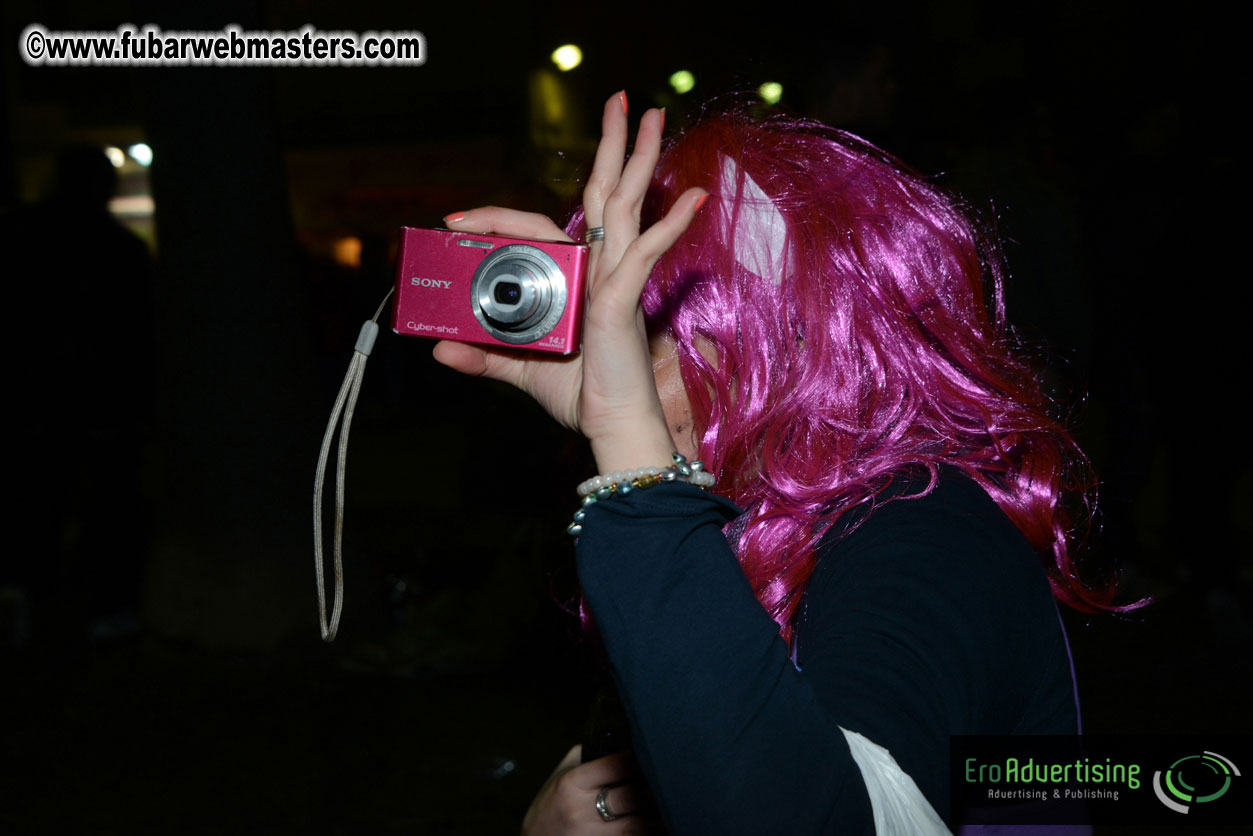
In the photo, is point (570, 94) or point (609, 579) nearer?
point (609, 579)

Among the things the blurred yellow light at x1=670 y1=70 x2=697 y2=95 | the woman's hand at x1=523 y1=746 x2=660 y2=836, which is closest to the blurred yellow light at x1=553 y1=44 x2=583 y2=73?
the blurred yellow light at x1=670 y1=70 x2=697 y2=95

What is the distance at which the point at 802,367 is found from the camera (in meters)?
1.39

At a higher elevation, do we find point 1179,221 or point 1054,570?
point 1179,221

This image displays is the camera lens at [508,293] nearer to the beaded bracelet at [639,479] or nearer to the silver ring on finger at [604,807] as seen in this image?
the beaded bracelet at [639,479]

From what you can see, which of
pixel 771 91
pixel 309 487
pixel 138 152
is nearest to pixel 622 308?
pixel 309 487

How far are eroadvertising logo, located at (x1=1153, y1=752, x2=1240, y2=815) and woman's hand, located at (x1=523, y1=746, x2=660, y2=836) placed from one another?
106cm

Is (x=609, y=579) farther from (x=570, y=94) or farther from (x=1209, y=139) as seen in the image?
(x=570, y=94)

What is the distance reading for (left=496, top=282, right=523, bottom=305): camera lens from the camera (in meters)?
1.14

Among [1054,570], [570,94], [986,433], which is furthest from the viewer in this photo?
[570,94]

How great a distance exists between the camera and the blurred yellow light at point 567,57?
10836mm

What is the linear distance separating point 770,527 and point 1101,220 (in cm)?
315

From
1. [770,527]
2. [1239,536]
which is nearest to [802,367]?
[770,527]

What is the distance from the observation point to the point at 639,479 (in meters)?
0.96

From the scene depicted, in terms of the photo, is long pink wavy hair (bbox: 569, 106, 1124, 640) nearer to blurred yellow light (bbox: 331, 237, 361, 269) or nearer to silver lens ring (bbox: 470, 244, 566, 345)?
silver lens ring (bbox: 470, 244, 566, 345)
